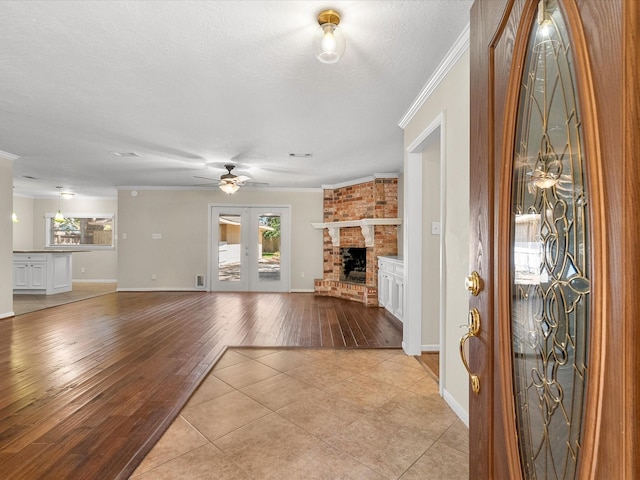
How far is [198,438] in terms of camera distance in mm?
1865

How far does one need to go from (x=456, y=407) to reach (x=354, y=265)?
4.72 m

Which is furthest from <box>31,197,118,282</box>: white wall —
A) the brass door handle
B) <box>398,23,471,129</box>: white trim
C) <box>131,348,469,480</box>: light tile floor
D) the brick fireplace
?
the brass door handle

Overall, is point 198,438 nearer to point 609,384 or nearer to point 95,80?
point 609,384

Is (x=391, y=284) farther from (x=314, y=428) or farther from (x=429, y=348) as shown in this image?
(x=314, y=428)

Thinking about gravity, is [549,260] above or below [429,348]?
above

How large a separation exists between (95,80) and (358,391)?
10.4ft

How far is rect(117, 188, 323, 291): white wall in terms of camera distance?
23.8ft

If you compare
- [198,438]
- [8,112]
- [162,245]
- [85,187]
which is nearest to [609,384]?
[198,438]

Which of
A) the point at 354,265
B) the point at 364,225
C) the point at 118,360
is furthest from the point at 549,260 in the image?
the point at 354,265

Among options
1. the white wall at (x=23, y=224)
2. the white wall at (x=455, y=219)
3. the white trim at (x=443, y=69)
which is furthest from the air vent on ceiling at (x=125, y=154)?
the white wall at (x=23, y=224)

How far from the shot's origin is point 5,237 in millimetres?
4648

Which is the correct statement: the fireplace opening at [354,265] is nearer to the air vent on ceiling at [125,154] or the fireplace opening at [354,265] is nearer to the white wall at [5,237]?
the air vent on ceiling at [125,154]

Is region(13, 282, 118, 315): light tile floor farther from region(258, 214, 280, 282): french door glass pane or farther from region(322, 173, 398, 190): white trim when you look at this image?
region(322, 173, 398, 190): white trim

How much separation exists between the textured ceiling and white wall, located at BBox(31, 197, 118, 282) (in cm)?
469
